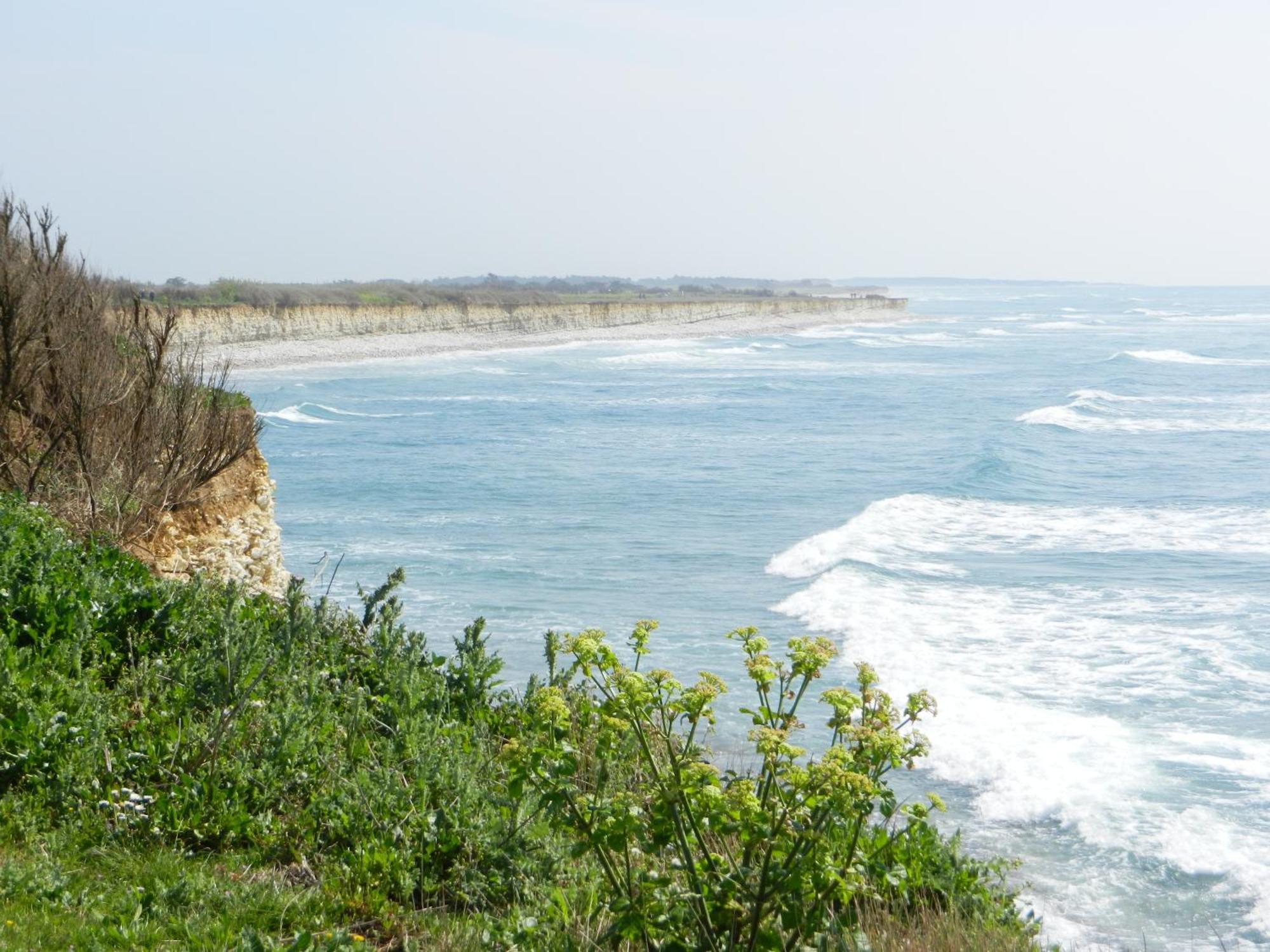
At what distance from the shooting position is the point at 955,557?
61.3 feet

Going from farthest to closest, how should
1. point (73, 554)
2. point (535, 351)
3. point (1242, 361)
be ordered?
point (535, 351) < point (1242, 361) < point (73, 554)

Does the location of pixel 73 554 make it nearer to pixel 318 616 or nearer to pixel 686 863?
pixel 318 616

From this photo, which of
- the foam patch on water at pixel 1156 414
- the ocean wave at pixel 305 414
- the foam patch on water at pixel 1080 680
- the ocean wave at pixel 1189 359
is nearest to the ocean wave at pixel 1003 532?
the foam patch on water at pixel 1080 680

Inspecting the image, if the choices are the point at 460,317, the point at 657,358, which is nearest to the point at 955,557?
the point at 657,358

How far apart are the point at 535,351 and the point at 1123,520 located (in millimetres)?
56076

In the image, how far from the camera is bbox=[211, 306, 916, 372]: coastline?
6247cm

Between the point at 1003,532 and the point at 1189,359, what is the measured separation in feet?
160

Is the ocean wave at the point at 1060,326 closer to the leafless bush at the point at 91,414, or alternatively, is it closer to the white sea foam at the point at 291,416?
the white sea foam at the point at 291,416

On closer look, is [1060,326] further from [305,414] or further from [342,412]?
[305,414]

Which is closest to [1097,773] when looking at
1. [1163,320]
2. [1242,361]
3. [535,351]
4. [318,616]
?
[318,616]

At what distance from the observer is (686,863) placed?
11.3 feet

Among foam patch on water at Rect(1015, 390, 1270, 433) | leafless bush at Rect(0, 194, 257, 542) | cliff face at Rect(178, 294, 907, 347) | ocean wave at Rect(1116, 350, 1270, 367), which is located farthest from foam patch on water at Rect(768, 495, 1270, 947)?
ocean wave at Rect(1116, 350, 1270, 367)

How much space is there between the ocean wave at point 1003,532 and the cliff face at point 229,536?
25.2 feet

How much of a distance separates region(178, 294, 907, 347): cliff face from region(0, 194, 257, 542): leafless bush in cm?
3691
